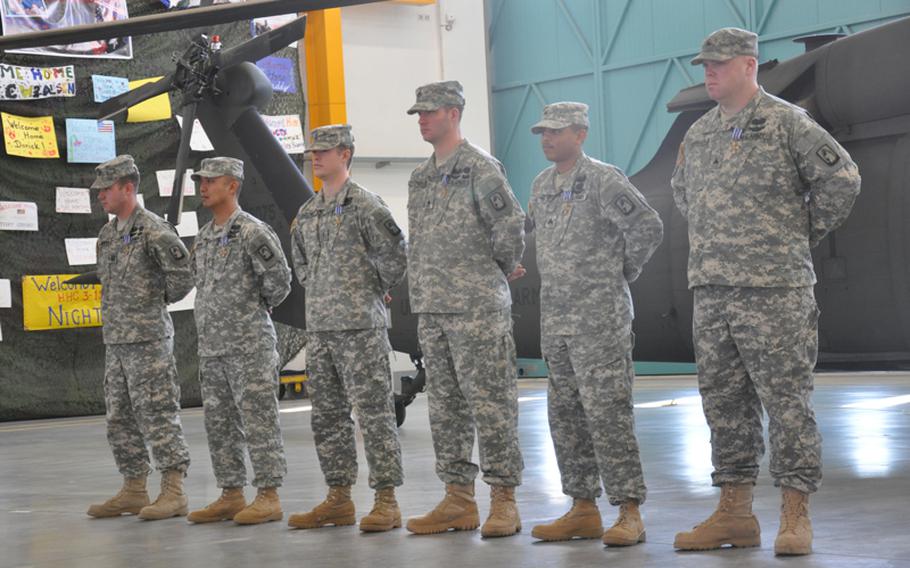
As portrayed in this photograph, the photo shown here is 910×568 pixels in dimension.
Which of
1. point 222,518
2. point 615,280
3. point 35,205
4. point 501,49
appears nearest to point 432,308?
point 615,280

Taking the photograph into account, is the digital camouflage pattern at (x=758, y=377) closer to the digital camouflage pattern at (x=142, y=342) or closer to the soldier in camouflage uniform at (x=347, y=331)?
the soldier in camouflage uniform at (x=347, y=331)

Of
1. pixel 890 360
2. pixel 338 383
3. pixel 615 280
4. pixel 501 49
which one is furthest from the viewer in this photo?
pixel 501 49

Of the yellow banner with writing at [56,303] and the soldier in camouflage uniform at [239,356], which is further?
the yellow banner with writing at [56,303]

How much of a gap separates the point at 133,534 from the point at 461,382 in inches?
73.1

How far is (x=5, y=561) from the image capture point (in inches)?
208

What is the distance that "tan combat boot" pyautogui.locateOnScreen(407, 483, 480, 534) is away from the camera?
5.37 m

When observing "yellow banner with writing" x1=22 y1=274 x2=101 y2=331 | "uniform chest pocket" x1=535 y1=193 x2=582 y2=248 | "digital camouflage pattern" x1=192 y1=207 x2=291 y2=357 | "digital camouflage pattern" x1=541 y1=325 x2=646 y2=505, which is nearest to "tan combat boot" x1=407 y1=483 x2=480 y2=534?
"digital camouflage pattern" x1=541 y1=325 x2=646 y2=505

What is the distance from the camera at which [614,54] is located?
1934cm

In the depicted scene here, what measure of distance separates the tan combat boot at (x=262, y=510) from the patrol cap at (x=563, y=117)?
7.61 feet

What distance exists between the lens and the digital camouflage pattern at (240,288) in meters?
6.11

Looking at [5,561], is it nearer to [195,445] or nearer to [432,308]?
[432,308]

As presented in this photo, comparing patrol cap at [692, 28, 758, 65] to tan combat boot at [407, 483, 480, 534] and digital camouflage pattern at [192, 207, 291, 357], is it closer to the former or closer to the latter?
tan combat boot at [407, 483, 480, 534]

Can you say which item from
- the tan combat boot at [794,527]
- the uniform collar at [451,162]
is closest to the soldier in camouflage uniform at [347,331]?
the uniform collar at [451,162]

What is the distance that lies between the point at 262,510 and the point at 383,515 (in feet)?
2.51
